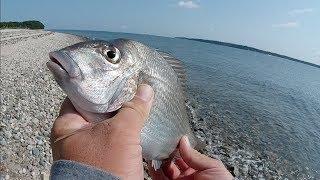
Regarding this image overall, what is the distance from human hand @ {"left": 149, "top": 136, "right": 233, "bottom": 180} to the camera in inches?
174

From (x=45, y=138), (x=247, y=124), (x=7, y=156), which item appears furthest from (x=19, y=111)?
(x=247, y=124)

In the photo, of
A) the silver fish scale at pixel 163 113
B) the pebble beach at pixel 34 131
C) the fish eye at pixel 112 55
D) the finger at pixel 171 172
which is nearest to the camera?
the fish eye at pixel 112 55

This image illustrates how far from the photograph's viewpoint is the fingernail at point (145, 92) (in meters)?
3.56

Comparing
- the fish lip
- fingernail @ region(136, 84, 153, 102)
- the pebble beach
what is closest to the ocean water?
the pebble beach

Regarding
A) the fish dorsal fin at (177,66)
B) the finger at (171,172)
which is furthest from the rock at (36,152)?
the fish dorsal fin at (177,66)

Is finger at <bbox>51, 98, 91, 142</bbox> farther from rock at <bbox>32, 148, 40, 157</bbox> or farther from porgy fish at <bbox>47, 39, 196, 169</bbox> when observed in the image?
rock at <bbox>32, 148, 40, 157</bbox>

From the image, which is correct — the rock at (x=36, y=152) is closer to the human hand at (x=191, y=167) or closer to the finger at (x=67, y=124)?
the human hand at (x=191, y=167)

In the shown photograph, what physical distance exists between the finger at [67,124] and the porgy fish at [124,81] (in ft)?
0.27

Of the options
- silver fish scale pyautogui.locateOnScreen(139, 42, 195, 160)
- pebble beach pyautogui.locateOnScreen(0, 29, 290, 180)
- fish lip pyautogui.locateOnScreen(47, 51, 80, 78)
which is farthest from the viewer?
pebble beach pyautogui.locateOnScreen(0, 29, 290, 180)

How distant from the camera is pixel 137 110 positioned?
11.1 feet

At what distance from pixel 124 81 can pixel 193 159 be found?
140 cm

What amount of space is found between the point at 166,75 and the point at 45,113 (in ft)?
37.7

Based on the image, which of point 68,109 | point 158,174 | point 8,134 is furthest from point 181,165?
point 8,134

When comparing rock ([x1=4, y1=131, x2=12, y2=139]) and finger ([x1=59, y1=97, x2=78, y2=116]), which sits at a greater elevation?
finger ([x1=59, y1=97, x2=78, y2=116])
